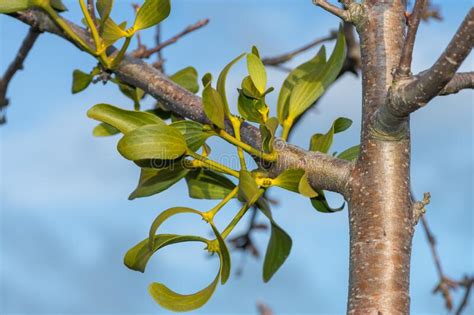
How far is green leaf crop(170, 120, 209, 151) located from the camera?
1220 mm

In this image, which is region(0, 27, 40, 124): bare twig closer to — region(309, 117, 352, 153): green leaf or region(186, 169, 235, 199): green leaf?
region(186, 169, 235, 199): green leaf

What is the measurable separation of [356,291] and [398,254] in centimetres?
8

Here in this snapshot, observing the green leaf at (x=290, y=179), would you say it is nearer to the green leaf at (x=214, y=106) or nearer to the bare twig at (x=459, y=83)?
the green leaf at (x=214, y=106)

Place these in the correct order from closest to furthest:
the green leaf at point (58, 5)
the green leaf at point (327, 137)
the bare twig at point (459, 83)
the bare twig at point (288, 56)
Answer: the bare twig at point (459, 83)
the green leaf at point (327, 137)
the green leaf at point (58, 5)
the bare twig at point (288, 56)

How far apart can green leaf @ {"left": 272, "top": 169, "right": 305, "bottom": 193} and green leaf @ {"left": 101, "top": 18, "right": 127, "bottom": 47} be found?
425 mm

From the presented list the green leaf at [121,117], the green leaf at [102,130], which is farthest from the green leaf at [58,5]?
the green leaf at [121,117]

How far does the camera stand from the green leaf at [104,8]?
1.24m

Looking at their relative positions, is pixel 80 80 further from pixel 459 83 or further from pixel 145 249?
pixel 459 83

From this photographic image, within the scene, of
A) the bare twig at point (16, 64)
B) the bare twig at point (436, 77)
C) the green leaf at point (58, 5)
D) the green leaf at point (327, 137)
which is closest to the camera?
the bare twig at point (436, 77)

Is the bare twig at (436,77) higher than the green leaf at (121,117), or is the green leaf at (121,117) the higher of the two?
the green leaf at (121,117)

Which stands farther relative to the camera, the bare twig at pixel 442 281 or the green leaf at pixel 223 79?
the bare twig at pixel 442 281

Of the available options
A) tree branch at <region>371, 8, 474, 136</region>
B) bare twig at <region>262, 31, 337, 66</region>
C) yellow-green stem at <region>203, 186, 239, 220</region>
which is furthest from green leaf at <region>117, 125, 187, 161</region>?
bare twig at <region>262, 31, 337, 66</region>

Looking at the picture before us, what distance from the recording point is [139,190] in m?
1.34

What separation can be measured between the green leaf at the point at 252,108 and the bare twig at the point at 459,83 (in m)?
0.31
